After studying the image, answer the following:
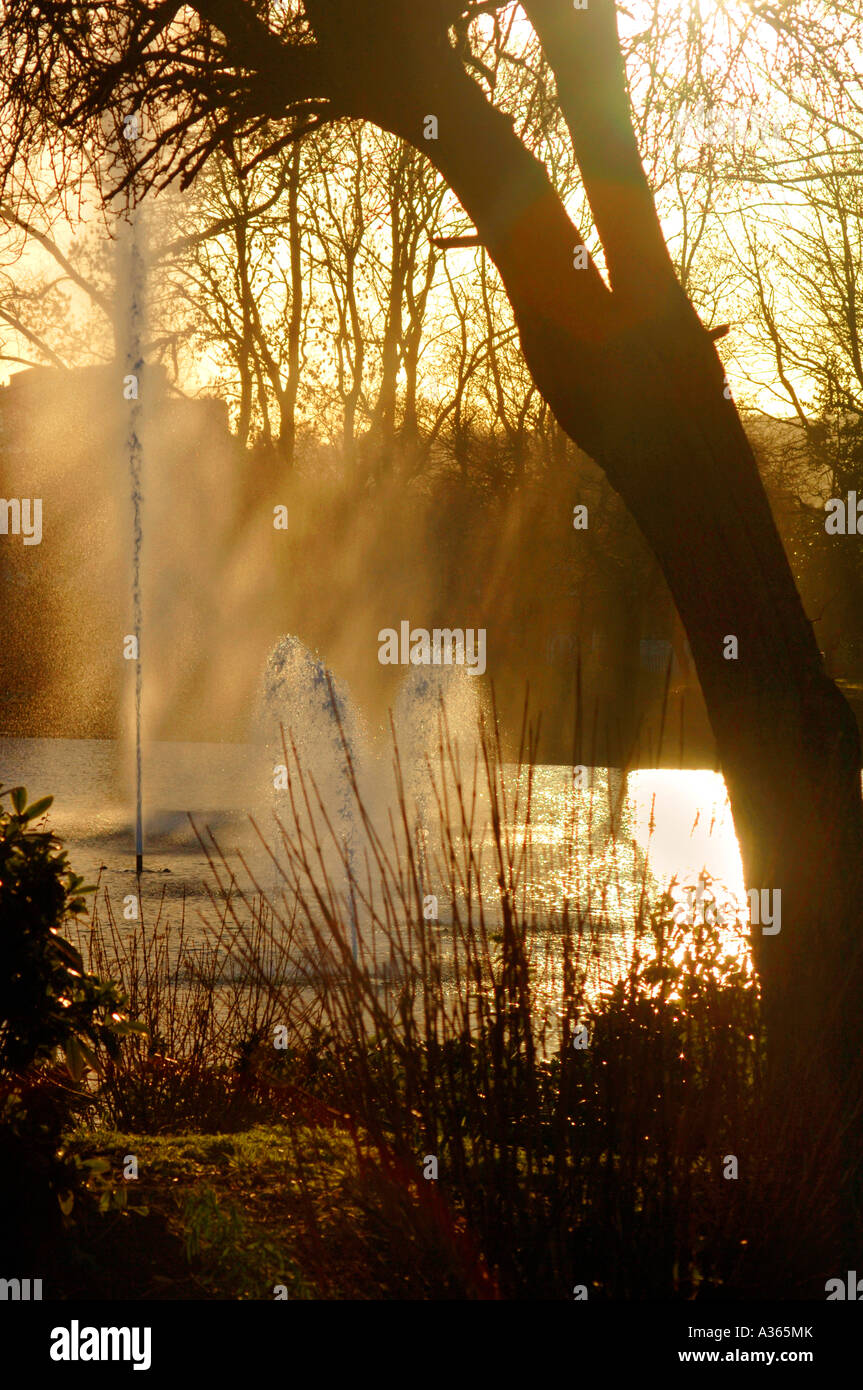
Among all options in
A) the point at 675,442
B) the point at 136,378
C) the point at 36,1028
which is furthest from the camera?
the point at 136,378

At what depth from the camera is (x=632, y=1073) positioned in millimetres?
3109

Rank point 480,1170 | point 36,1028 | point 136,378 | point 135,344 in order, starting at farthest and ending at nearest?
point 135,344
point 136,378
point 36,1028
point 480,1170

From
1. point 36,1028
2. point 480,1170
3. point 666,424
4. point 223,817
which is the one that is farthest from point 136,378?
point 480,1170

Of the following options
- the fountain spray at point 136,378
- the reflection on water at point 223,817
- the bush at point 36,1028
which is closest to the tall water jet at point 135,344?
the fountain spray at point 136,378

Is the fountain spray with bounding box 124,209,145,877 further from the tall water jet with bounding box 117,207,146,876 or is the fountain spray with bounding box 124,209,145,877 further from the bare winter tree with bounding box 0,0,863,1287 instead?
the bare winter tree with bounding box 0,0,863,1287

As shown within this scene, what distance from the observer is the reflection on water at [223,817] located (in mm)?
9359

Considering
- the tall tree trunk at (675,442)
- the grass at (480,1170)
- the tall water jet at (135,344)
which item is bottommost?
the grass at (480,1170)

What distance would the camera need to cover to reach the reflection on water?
9359 millimetres

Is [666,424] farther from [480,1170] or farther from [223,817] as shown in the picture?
[223,817]

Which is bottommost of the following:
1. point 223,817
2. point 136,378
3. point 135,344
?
point 223,817

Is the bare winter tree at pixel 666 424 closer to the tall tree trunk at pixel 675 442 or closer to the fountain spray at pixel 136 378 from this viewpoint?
the tall tree trunk at pixel 675 442

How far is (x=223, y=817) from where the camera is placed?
12.5 meters

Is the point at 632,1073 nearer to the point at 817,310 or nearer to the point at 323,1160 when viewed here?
the point at 323,1160

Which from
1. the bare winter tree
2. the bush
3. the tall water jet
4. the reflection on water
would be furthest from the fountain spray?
the bare winter tree
